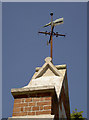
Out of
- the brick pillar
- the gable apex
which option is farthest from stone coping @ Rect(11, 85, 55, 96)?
the gable apex

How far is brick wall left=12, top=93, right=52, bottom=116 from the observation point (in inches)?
231

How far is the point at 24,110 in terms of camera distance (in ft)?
19.6

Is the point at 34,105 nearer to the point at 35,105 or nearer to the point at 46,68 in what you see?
the point at 35,105

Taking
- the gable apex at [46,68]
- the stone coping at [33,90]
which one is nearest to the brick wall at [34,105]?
the stone coping at [33,90]

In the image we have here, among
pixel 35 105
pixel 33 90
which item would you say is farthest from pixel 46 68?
pixel 35 105

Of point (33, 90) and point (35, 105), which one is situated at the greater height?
point (33, 90)

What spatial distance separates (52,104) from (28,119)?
2.15 ft

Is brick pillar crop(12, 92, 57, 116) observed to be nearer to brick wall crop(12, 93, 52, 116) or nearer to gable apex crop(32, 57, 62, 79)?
brick wall crop(12, 93, 52, 116)

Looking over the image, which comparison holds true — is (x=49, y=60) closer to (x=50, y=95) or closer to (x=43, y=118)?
(x=50, y=95)

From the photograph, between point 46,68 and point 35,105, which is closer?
point 35,105

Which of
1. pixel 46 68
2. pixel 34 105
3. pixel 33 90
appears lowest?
pixel 34 105

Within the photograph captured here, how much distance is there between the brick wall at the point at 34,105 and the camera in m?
5.86

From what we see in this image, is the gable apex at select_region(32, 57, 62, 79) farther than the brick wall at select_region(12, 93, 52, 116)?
Yes

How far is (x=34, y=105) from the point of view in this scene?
19.6ft
